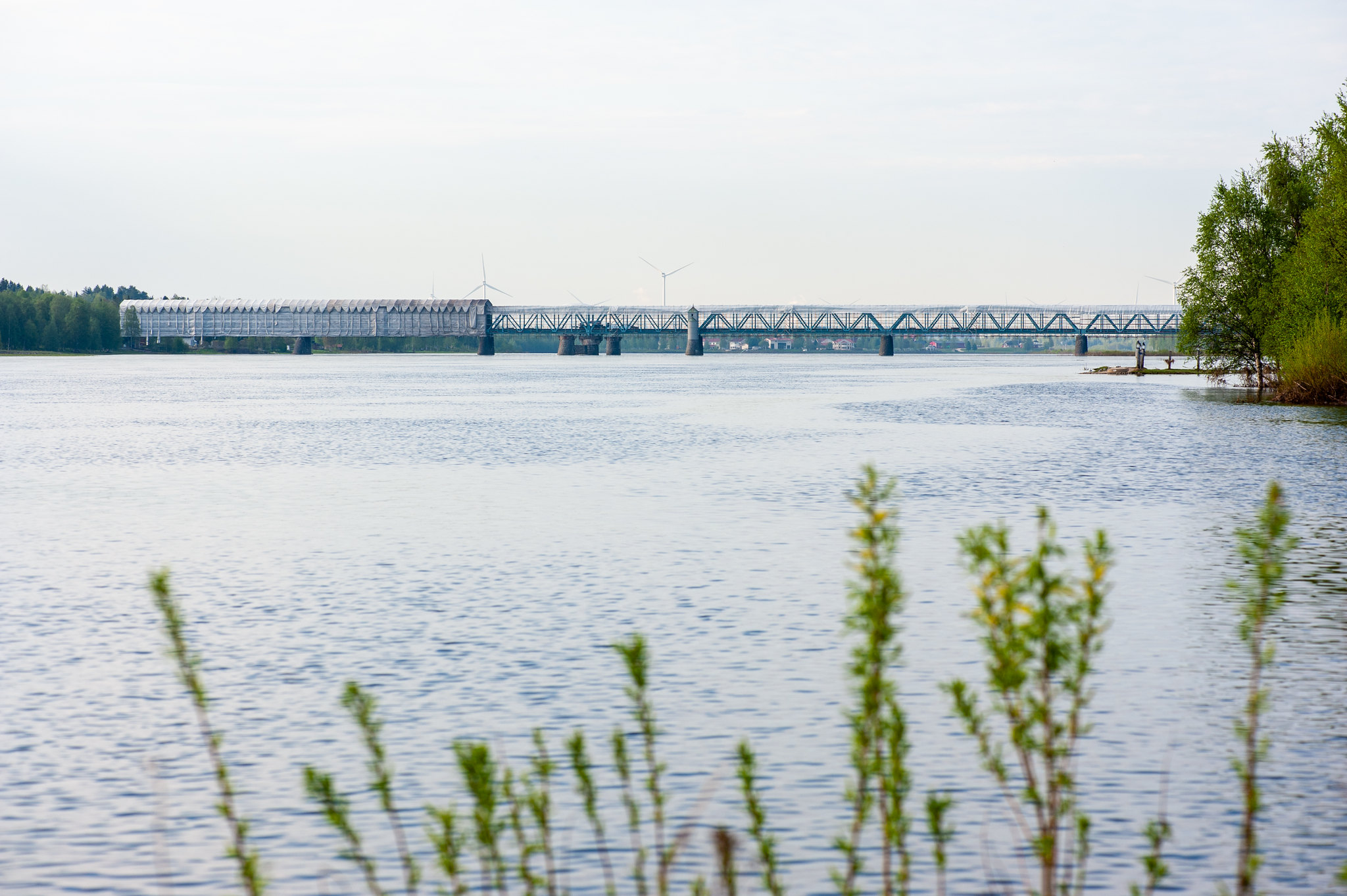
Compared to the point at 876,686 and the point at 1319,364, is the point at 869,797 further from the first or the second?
the point at 1319,364

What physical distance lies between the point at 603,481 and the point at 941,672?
925 inches

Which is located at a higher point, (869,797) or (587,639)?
(869,797)

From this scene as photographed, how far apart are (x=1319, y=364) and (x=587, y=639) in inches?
2421

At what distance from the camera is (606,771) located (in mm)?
11883

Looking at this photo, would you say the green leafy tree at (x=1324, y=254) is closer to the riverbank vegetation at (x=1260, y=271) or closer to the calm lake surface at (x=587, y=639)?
the riverbank vegetation at (x=1260, y=271)

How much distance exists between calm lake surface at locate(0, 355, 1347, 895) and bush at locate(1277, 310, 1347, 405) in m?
22.7

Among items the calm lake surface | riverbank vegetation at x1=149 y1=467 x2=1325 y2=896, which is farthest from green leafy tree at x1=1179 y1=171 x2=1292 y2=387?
riverbank vegetation at x1=149 y1=467 x2=1325 y2=896

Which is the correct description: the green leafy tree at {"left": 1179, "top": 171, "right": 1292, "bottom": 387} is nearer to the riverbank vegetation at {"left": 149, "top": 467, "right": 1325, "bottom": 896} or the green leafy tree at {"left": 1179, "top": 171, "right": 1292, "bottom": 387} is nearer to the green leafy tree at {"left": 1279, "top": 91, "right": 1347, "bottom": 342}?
the green leafy tree at {"left": 1279, "top": 91, "right": 1347, "bottom": 342}

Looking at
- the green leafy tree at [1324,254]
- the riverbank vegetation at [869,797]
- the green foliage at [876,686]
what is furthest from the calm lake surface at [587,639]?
the green leafy tree at [1324,254]

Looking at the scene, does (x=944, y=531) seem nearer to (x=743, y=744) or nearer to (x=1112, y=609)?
(x=1112, y=609)

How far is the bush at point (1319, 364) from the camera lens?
66.6m

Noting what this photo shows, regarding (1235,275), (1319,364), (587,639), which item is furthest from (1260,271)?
(587,639)

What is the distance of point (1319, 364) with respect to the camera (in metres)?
68.7

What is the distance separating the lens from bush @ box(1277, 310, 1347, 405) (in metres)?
66.6
